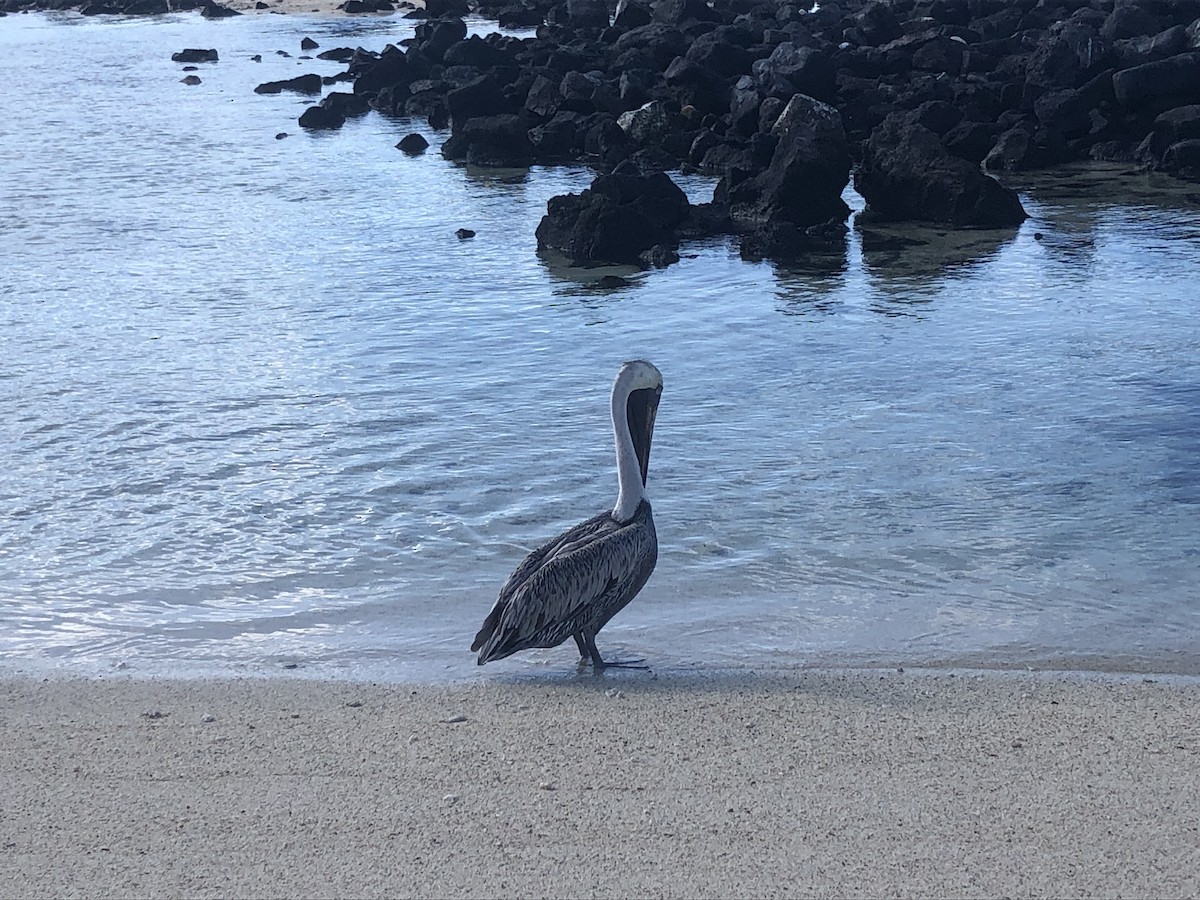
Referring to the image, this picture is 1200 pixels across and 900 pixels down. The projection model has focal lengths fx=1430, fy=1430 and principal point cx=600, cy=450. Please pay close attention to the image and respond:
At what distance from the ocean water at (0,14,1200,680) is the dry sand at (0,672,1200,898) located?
2.02 ft

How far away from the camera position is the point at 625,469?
6586mm

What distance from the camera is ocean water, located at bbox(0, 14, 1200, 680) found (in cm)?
725

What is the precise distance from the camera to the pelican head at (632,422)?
6.57m

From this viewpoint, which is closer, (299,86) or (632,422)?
(632,422)

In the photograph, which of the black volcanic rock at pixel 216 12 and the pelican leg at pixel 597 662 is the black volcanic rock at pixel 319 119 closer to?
the pelican leg at pixel 597 662

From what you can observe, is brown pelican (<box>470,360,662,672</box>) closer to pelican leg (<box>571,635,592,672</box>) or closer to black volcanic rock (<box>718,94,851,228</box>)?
pelican leg (<box>571,635,592,672</box>)

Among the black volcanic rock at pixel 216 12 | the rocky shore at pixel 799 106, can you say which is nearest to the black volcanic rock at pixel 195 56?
the rocky shore at pixel 799 106

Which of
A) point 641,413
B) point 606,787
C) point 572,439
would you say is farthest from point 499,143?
point 606,787

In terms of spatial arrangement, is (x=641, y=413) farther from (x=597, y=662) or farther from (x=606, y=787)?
(x=606, y=787)

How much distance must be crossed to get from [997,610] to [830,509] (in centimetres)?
174

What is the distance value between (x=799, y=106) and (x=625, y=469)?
14302 millimetres

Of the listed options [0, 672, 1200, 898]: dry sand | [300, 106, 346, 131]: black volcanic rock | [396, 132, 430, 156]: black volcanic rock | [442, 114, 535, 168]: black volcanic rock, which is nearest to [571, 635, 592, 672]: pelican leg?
[0, 672, 1200, 898]: dry sand

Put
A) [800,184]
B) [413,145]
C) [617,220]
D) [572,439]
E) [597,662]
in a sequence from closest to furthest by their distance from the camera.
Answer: [597,662], [572,439], [617,220], [800,184], [413,145]

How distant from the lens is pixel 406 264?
56.4 feet
